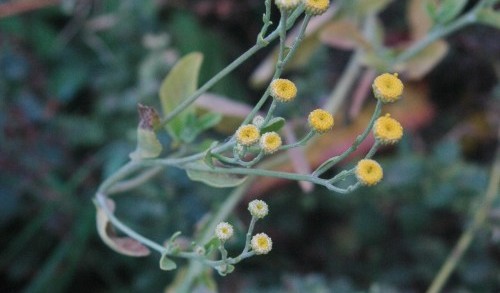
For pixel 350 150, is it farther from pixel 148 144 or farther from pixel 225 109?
pixel 225 109

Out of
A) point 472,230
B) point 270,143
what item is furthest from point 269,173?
point 472,230

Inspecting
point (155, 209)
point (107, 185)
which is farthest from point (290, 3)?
point (155, 209)

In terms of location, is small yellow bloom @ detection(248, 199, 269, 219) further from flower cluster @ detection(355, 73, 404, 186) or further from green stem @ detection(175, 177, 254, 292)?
green stem @ detection(175, 177, 254, 292)

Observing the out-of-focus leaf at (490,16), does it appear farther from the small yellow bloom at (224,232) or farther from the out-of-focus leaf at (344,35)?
the small yellow bloom at (224,232)

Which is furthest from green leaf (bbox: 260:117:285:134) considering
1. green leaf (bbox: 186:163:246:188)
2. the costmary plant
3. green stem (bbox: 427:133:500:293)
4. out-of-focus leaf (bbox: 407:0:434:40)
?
out-of-focus leaf (bbox: 407:0:434:40)

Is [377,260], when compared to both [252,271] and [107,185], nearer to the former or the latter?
[252,271]

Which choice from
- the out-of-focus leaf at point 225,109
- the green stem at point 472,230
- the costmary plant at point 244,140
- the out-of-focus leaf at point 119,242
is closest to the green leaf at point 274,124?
the costmary plant at point 244,140

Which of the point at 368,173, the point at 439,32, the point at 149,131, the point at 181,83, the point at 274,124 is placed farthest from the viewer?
the point at 439,32
